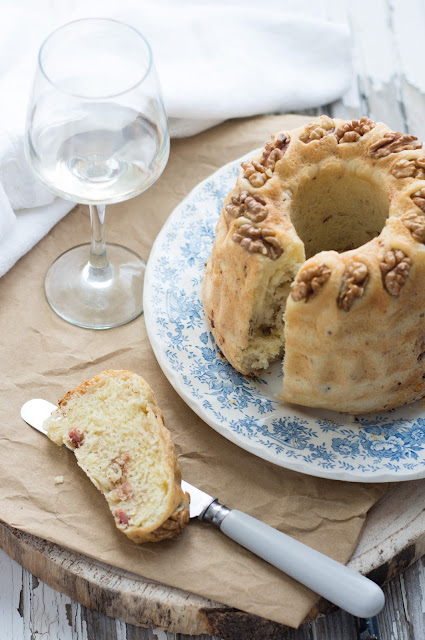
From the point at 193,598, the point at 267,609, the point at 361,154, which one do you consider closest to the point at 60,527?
the point at 193,598

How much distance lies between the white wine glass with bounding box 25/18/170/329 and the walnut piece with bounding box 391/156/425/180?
95cm

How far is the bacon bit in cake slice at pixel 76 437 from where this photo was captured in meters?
3.27

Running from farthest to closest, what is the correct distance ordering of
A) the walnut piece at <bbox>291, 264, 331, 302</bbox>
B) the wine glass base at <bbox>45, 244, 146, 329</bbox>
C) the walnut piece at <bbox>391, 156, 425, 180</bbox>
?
the wine glass base at <bbox>45, 244, 146, 329</bbox>, the walnut piece at <bbox>391, 156, 425, 180</bbox>, the walnut piece at <bbox>291, 264, 331, 302</bbox>

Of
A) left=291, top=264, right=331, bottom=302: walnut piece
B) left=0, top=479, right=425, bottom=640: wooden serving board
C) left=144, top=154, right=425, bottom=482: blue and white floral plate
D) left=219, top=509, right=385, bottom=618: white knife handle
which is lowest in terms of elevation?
left=0, top=479, right=425, bottom=640: wooden serving board

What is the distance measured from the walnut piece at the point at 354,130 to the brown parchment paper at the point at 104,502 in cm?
122

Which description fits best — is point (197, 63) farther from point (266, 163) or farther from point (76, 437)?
point (76, 437)

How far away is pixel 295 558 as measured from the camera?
2951 mm

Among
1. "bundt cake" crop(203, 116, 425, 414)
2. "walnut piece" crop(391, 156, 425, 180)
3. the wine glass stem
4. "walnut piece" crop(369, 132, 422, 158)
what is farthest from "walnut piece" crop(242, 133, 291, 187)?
the wine glass stem

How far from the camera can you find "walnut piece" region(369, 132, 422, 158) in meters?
3.31

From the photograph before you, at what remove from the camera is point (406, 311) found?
3.04 meters

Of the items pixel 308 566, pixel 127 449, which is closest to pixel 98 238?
pixel 127 449

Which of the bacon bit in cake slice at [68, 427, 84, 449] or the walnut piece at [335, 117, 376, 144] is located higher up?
the walnut piece at [335, 117, 376, 144]

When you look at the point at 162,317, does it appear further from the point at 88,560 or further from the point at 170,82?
the point at 170,82

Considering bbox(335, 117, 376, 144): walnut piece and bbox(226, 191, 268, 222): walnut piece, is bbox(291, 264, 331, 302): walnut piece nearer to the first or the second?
bbox(226, 191, 268, 222): walnut piece
